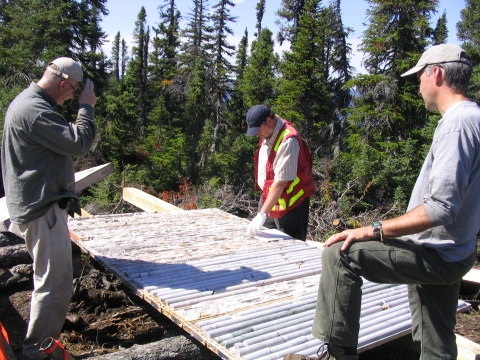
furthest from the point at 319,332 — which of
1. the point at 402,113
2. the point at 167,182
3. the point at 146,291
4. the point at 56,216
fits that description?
the point at 167,182

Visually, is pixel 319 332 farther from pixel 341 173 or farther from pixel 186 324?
pixel 341 173

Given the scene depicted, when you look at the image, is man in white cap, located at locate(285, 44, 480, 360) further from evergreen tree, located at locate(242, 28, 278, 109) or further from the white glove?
evergreen tree, located at locate(242, 28, 278, 109)

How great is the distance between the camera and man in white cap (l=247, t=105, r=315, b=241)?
443cm

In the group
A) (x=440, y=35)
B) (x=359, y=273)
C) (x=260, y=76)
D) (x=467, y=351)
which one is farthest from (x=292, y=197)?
(x=260, y=76)

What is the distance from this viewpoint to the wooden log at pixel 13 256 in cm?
471

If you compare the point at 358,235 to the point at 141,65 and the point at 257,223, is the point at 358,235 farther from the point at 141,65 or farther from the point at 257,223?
the point at 141,65

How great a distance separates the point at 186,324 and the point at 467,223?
1.86m

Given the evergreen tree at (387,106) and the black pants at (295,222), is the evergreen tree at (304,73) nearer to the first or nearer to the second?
the evergreen tree at (387,106)

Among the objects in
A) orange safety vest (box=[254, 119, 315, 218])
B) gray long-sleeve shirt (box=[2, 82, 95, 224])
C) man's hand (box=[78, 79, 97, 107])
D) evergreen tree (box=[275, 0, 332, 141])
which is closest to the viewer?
gray long-sleeve shirt (box=[2, 82, 95, 224])

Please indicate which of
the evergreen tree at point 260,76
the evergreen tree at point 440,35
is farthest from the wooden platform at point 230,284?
the evergreen tree at point 260,76

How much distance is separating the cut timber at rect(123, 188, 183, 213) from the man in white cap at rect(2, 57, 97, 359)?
147 inches

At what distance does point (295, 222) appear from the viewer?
5.09 m

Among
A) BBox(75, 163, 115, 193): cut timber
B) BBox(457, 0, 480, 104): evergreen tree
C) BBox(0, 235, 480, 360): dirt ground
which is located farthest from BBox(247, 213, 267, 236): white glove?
BBox(457, 0, 480, 104): evergreen tree

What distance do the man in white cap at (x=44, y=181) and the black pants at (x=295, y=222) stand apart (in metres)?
2.72
